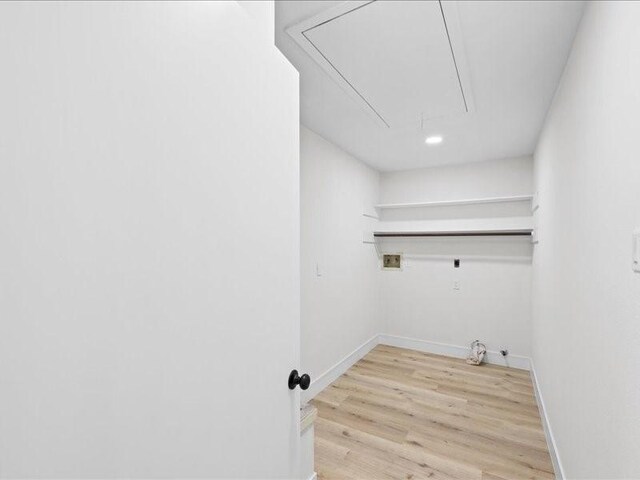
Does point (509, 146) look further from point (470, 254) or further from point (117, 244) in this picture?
point (117, 244)

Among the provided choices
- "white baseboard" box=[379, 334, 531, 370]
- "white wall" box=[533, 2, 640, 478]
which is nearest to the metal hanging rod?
"white baseboard" box=[379, 334, 531, 370]

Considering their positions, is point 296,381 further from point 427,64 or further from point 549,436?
point 549,436

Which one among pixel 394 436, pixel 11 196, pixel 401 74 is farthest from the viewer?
pixel 394 436

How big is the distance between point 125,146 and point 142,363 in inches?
15.4

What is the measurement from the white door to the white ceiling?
785 mm

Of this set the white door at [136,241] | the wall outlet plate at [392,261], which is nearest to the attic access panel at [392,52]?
the white door at [136,241]

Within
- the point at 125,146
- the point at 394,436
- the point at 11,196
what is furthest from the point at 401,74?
the point at 394,436

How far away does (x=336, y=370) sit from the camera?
3262mm

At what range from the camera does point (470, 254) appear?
3859 millimetres

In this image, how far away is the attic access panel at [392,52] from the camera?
4.69ft

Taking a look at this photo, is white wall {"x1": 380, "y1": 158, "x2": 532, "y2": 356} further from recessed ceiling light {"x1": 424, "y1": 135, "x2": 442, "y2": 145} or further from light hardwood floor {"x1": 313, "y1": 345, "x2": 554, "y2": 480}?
recessed ceiling light {"x1": 424, "y1": 135, "x2": 442, "y2": 145}

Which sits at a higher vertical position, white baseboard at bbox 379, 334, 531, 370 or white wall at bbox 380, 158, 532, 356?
white wall at bbox 380, 158, 532, 356

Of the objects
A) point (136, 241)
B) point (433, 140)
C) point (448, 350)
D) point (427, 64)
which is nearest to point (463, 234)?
point (433, 140)

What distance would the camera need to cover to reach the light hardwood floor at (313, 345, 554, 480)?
78.3 inches
